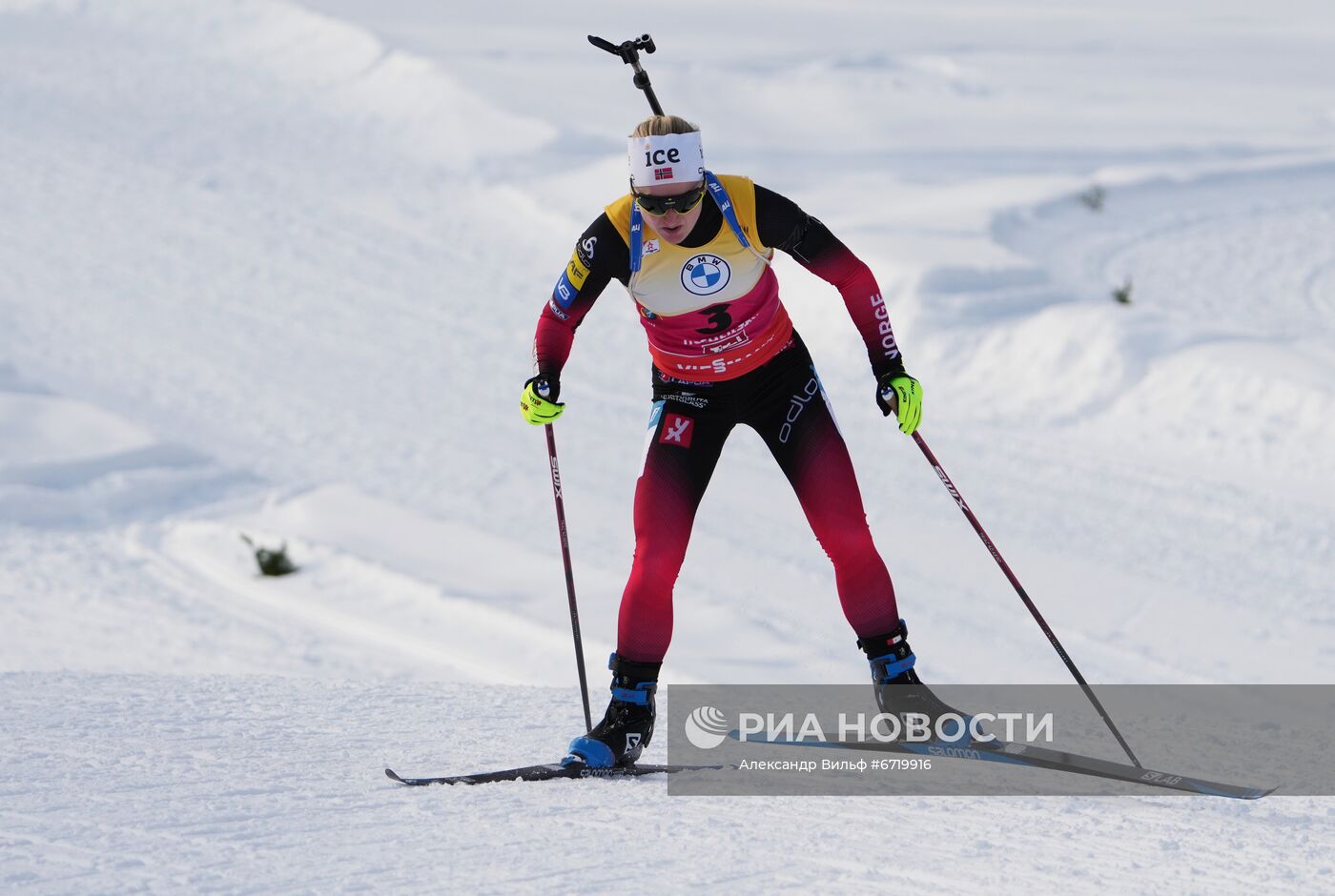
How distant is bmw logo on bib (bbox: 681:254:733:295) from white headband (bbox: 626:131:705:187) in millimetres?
280

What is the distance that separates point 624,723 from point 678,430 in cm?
93

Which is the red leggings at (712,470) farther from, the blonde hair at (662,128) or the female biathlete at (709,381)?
the blonde hair at (662,128)

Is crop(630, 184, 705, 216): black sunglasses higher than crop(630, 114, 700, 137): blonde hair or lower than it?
lower

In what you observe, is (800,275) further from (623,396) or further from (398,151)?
(398,151)

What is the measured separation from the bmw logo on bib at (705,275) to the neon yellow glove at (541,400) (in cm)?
53

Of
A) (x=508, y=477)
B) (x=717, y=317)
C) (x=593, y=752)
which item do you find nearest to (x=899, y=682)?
(x=593, y=752)

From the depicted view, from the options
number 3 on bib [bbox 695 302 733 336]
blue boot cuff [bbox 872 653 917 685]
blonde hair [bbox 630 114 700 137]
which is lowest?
blue boot cuff [bbox 872 653 917 685]

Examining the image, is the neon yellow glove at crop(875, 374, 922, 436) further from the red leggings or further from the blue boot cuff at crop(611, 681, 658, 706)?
the blue boot cuff at crop(611, 681, 658, 706)

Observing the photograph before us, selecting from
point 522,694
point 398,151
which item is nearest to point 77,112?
point 398,151

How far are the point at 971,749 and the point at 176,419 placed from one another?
275 inches

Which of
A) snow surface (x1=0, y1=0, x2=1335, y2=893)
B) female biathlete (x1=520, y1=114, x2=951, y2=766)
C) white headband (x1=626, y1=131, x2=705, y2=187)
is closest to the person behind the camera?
snow surface (x1=0, y1=0, x2=1335, y2=893)

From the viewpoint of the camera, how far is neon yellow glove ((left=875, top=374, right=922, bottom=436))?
14.3 feet

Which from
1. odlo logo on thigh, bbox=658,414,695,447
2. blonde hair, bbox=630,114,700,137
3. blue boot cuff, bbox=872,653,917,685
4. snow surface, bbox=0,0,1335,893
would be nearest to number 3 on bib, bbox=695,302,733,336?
odlo logo on thigh, bbox=658,414,695,447

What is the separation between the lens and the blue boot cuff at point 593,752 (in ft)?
13.8
